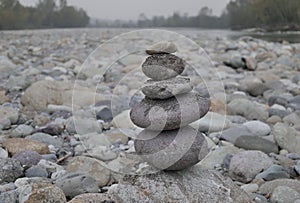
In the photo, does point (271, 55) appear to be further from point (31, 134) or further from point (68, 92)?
point (31, 134)

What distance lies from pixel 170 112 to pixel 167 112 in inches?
0.8

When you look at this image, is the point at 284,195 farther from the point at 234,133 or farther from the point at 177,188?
the point at 234,133

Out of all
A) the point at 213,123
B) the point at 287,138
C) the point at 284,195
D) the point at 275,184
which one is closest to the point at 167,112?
the point at 284,195

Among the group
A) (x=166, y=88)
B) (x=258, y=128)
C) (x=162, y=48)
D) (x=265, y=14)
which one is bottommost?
(x=258, y=128)

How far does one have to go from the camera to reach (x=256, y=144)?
4742mm

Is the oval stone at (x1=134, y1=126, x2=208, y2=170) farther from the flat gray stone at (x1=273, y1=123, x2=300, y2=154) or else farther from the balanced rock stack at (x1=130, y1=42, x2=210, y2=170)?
the flat gray stone at (x1=273, y1=123, x2=300, y2=154)

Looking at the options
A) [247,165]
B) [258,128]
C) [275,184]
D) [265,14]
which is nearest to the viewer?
[275,184]

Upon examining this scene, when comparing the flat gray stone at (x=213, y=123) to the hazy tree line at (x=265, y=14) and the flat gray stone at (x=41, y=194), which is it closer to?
the flat gray stone at (x=41, y=194)

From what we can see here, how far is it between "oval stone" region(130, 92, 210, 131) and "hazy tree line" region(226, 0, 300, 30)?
32092mm

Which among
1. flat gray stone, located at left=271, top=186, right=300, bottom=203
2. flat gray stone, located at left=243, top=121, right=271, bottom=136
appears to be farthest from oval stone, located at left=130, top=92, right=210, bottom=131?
flat gray stone, located at left=243, top=121, right=271, bottom=136

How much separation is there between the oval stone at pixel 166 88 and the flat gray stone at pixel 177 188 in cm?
56

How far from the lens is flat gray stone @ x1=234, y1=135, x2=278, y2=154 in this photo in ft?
15.4

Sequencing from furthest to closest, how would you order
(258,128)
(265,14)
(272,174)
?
(265,14)
(258,128)
(272,174)

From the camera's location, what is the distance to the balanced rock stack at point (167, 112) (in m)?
2.71
